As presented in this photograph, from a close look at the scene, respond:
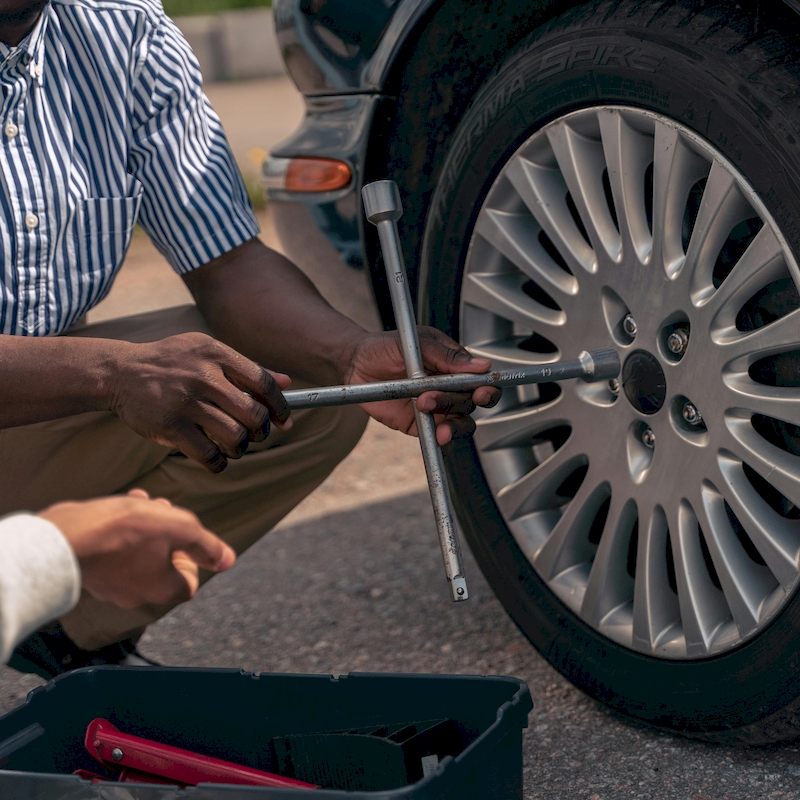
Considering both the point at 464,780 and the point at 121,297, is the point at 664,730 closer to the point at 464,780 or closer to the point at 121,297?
the point at 464,780

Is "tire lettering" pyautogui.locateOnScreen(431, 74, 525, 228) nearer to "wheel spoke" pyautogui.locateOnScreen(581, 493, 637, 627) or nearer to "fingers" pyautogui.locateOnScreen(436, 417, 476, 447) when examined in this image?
"fingers" pyautogui.locateOnScreen(436, 417, 476, 447)

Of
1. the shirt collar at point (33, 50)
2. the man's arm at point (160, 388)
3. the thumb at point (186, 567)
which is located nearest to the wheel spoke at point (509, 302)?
the man's arm at point (160, 388)

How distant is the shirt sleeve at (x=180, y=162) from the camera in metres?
1.81

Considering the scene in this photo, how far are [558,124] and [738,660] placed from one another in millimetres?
829

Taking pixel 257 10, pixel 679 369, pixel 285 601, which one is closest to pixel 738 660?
pixel 679 369

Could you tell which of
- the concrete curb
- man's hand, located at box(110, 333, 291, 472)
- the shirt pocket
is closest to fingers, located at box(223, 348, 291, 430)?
man's hand, located at box(110, 333, 291, 472)

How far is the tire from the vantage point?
4.64ft

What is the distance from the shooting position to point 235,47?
37.4ft

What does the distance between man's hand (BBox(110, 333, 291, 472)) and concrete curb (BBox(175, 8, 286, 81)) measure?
1061 cm

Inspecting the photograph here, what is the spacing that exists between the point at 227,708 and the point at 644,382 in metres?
0.77

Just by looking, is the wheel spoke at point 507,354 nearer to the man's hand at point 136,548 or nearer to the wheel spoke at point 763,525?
the wheel spoke at point 763,525

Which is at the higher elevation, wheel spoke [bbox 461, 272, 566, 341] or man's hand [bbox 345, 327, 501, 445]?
wheel spoke [bbox 461, 272, 566, 341]

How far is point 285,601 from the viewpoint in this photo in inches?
92.7

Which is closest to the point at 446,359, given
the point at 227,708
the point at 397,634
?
the point at 227,708
